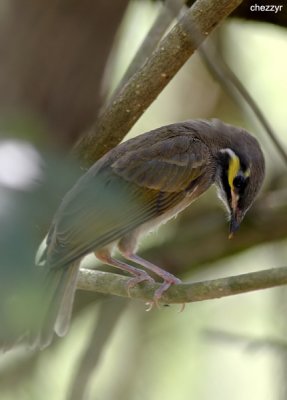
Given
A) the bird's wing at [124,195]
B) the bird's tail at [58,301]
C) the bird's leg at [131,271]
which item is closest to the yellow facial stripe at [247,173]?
the bird's wing at [124,195]

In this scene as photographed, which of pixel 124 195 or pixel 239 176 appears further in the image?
pixel 239 176

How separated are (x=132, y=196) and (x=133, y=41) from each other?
10.8 ft

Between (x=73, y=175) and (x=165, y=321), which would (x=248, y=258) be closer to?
(x=165, y=321)

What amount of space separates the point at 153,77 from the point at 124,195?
2.10 feet

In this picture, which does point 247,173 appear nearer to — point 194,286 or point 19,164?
point 194,286

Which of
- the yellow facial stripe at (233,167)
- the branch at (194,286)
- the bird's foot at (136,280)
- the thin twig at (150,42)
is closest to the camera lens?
the branch at (194,286)

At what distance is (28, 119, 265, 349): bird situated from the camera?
4535 millimetres

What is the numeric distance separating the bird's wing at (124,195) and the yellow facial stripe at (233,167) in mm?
164

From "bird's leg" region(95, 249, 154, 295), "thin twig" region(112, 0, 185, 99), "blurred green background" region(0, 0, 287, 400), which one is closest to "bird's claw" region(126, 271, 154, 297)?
"bird's leg" region(95, 249, 154, 295)

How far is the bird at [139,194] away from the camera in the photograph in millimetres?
4535

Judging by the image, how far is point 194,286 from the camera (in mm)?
3918
